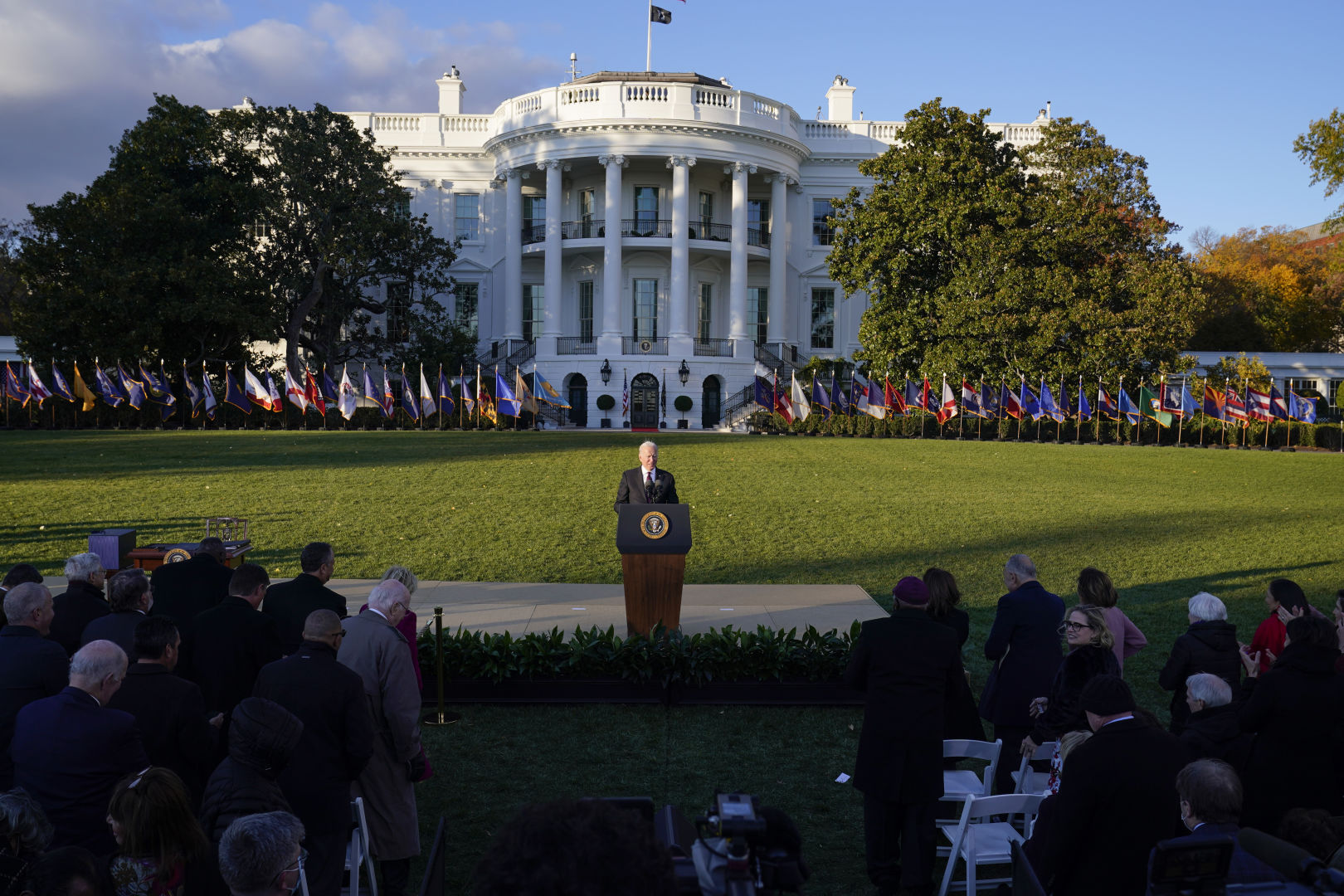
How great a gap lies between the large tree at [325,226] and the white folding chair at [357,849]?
34.7 meters

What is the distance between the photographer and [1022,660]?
570cm

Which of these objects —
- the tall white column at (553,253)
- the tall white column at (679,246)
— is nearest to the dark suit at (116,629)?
the tall white column at (679,246)

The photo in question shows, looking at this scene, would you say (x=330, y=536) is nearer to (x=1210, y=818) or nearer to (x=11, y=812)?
(x=11, y=812)

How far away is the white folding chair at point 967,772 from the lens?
17.1 feet

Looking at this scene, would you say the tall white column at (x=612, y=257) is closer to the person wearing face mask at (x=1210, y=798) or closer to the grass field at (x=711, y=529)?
the grass field at (x=711, y=529)

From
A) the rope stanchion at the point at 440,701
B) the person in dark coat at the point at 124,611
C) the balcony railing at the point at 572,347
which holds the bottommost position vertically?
the rope stanchion at the point at 440,701

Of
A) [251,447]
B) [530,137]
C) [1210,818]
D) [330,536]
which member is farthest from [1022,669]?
[530,137]

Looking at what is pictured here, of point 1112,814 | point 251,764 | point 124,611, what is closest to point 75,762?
point 251,764

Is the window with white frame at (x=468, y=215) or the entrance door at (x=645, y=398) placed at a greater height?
the window with white frame at (x=468, y=215)

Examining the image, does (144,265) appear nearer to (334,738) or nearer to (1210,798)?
(334,738)

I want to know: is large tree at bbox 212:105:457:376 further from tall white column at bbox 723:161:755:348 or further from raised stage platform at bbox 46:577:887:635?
raised stage platform at bbox 46:577:887:635

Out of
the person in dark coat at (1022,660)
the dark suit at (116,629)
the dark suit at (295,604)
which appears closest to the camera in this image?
the dark suit at (116,629)

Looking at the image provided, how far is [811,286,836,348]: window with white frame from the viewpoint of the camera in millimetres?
48469

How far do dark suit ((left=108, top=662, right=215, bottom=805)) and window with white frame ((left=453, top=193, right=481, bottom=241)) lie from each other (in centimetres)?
4604
